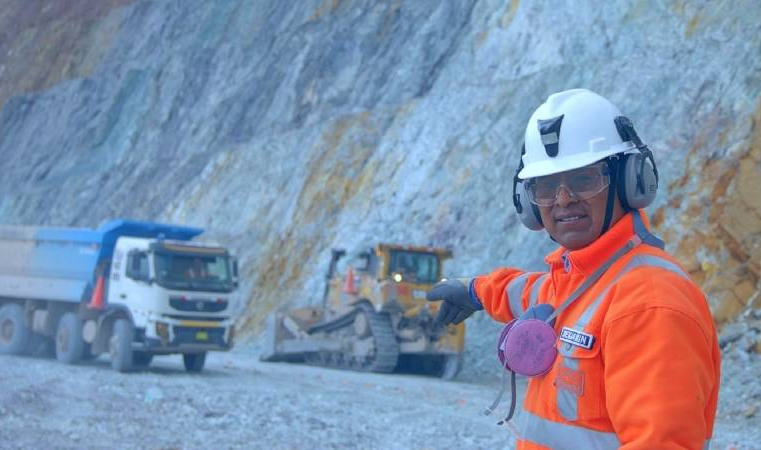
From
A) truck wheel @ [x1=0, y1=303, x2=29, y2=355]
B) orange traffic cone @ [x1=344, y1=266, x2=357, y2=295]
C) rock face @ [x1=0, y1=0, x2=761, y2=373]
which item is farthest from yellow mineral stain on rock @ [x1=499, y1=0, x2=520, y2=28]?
truck wheel @ [x1=0, y1=303, x2=29, y2=355]

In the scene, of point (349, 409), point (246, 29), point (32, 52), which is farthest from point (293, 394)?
point (32, 52)

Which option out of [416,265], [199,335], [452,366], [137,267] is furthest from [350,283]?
[137,267]

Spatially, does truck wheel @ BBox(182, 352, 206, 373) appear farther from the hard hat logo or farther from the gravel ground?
the hard hat logo

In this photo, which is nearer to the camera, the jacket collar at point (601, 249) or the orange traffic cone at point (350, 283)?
the jacket collar at point (601, 249)

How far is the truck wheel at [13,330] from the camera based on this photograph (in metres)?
18.9

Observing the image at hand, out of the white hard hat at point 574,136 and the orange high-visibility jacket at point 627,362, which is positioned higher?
the white hard hat at point 574,136

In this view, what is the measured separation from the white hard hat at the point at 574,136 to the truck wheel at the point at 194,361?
14865 mm

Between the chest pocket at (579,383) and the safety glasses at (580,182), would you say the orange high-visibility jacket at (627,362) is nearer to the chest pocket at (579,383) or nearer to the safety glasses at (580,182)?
the chest pocket at (579,383)

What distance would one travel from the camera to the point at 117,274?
1683cm

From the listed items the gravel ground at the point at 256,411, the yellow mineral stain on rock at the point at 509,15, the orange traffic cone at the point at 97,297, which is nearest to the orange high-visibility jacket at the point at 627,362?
the gravel ground at the point at 256,411

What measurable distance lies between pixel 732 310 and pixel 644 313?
13988mm

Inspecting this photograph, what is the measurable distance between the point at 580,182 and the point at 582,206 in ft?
0.24

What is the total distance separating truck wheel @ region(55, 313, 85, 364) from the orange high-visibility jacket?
15.6 meters

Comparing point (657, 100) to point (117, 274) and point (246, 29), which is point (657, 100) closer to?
point (117, 274)
